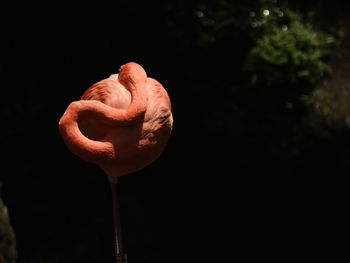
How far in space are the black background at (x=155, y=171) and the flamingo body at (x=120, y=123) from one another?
1.55 meters

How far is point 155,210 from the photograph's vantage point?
296 centimetres

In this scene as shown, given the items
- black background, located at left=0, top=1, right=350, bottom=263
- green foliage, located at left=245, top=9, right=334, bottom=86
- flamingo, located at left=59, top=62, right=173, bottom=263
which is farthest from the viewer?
green foliage, located at left=245, top=9, right=334, bottom=86

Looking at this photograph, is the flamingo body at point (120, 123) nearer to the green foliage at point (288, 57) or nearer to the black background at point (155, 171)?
the black background at point (155, 171)

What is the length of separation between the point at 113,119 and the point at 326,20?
2.48 m

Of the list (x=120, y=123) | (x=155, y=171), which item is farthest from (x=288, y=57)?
(x=120, y=123)

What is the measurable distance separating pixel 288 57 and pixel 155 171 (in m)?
1.11

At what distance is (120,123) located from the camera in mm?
1206

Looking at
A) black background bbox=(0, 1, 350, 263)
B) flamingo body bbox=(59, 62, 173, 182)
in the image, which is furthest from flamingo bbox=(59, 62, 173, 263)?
black background bbox=(0, 1, 350, 263)

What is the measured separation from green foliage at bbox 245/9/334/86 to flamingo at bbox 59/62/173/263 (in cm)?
185

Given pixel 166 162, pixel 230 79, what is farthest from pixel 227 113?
pixel 166 162

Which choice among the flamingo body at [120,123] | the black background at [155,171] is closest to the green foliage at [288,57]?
the black background at [155,171]

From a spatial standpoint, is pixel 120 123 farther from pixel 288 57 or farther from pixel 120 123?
pixel 288 57

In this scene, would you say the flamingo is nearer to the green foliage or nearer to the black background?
the black background

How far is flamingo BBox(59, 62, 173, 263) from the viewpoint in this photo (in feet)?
3.95
